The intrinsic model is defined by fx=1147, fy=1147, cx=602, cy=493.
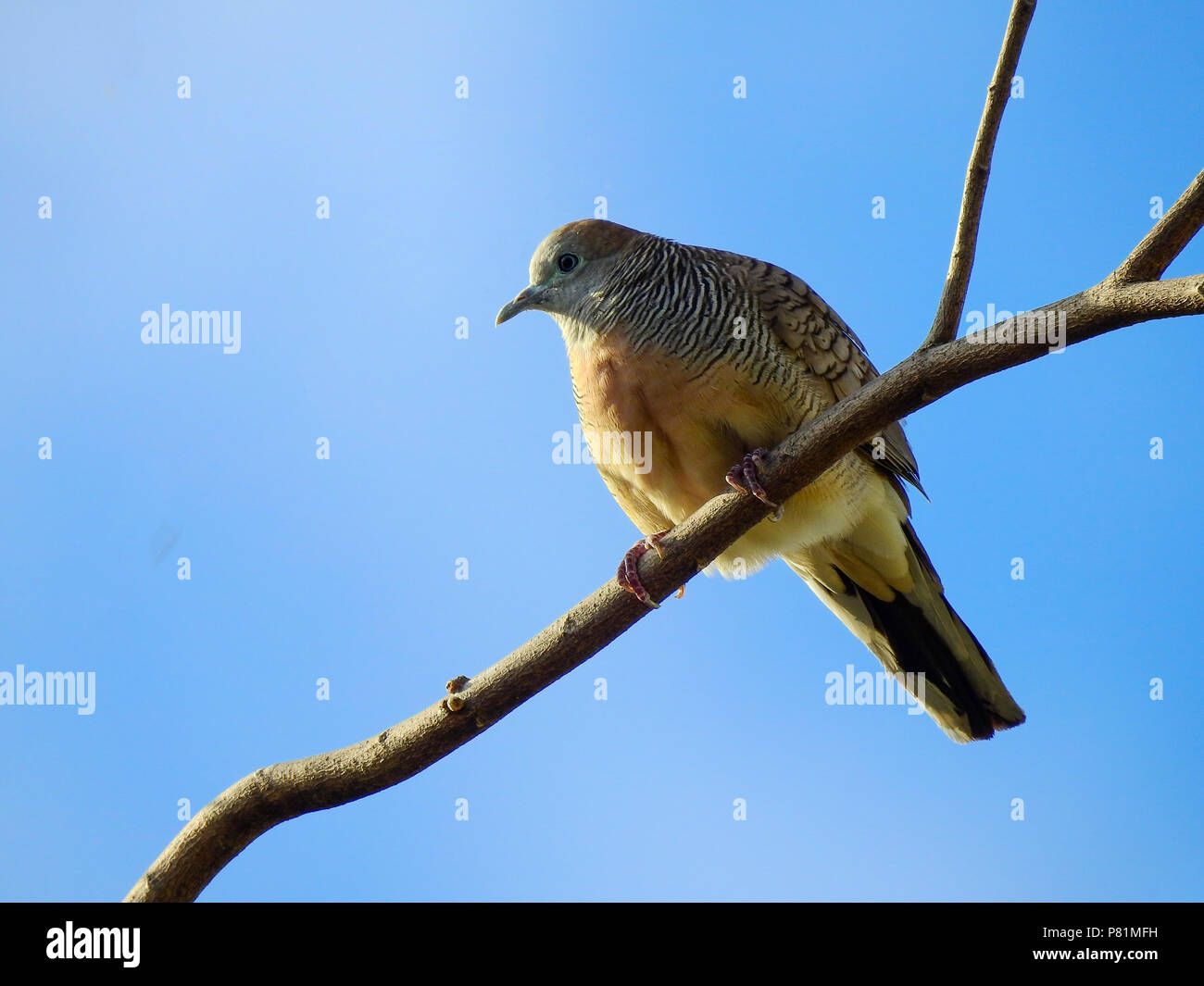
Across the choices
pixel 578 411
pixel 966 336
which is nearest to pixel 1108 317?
pixel 966 336

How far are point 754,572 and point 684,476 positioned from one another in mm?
711

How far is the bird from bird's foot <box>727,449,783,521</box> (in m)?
0.49

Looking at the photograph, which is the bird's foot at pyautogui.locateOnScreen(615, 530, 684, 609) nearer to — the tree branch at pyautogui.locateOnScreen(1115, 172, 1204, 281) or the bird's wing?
the bird's wing

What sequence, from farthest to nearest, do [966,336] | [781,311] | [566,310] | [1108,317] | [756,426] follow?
[566,310] → [781,311] → [756,426] → [966,336] → [1108,317]

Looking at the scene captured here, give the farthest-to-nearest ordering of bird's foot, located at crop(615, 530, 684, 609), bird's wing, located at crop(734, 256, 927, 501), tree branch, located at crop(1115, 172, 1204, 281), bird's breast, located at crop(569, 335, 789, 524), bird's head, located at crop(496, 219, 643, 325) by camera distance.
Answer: bird's head, located at crop(496, 219, 643, 325)
bird's wing, located at crop(734, 256, 927, 501)
bird's breast, located at crop(569, 335, 789, 524)
bird's foot, located at crop(615, 530, 684, 609)
tree branch, located at crop(1115, 172, 1204, 281)

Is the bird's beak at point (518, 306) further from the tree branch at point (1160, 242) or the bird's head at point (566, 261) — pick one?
the tree branch at point (1160, 242)

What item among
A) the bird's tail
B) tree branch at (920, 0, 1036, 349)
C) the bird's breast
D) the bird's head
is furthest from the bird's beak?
tree branch at (920, 0, 1036, 349)

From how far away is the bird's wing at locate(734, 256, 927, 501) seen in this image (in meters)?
5.49

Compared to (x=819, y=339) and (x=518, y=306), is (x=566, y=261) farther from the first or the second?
(x=819, y=339)

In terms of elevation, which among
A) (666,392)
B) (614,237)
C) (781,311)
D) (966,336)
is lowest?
(966,336)

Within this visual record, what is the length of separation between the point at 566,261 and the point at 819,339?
4.73 ft
